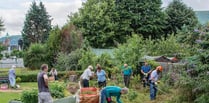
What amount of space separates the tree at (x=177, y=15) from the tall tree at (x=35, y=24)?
2373 cm

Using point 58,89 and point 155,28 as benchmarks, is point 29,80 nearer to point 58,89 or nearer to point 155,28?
point 58,89

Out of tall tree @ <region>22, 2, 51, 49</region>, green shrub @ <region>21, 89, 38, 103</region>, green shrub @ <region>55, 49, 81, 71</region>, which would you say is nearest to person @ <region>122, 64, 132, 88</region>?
green shrub @ <region>21, 89, 38, 103</region>

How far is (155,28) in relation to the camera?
44000mm

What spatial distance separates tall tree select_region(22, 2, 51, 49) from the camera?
6241 cm

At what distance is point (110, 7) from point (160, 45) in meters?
17.6

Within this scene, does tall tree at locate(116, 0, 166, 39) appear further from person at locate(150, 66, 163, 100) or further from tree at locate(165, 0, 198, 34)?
person at locate(150, 66, 163, 100)

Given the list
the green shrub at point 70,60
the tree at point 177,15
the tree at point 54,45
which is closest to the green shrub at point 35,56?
the tree at point 54,45

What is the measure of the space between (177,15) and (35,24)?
86.2ft

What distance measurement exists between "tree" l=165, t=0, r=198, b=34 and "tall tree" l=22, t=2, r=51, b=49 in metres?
23.7

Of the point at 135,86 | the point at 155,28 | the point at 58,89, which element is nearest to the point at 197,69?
the point at 58,89

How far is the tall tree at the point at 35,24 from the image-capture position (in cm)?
6241

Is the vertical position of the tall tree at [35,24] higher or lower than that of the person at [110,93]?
higher

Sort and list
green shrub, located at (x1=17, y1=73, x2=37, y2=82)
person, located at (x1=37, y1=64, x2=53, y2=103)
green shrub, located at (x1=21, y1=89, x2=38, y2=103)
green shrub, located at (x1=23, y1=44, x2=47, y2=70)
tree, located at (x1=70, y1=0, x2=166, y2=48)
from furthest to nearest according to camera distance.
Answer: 1. tree, located at (x1=70, y1=0, x2=166, y2=48)
2. green shrub, located at (x1=23, y1=44, x2=47, y2=70)
3. green shrub, located at (x1=17, y1=73, x2=37, y2=82)
4. green shrub, located at (x1=21, y1=89, x2=38, y2=103)
5. person, located at (x1=37, y1=64, x2=53, y2=103)

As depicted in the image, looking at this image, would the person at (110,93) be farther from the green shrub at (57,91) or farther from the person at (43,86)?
the green shrub at (57,91)
